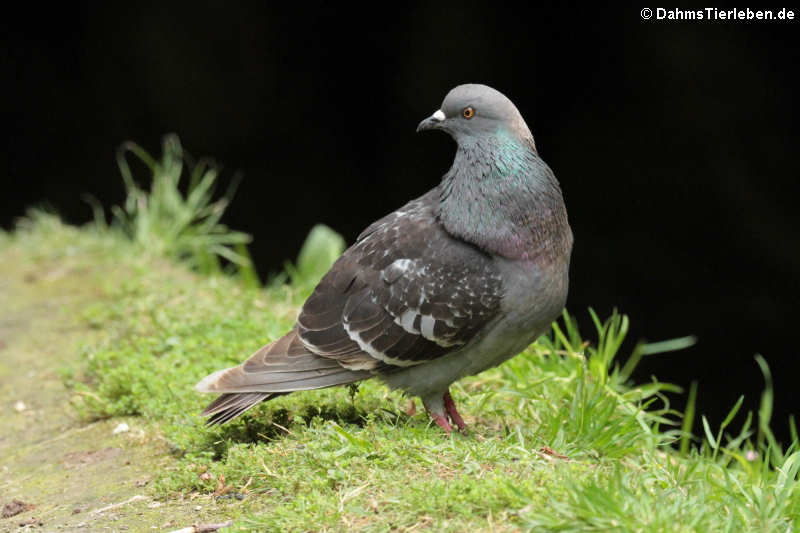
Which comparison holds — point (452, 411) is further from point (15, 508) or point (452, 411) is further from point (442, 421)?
point (15, 508)

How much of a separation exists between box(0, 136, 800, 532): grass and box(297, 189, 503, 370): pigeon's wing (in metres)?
0.29

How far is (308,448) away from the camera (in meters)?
3.64

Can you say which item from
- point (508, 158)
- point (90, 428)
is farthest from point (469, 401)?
point (90, 428)

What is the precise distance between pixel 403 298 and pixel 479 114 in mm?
802

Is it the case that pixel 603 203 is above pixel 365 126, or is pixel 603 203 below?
below

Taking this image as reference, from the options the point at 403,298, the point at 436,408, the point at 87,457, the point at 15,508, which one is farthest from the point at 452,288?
the point at 15,508

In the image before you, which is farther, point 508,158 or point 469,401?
point 469,401

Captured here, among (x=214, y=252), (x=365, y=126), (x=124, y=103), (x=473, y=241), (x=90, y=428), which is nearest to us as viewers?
(x=473, y=241)

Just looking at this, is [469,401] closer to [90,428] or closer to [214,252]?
[90,428]

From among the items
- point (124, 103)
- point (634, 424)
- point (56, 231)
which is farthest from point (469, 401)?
point (124, 103)

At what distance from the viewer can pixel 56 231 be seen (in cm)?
738

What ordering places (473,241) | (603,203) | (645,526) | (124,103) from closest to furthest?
1. (645,526)
2. (473,241)
3. (603,203)
4. (124,103)

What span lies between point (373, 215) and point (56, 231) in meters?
2.72

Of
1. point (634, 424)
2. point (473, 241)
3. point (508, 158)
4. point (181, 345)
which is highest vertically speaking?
point (508, 158)
